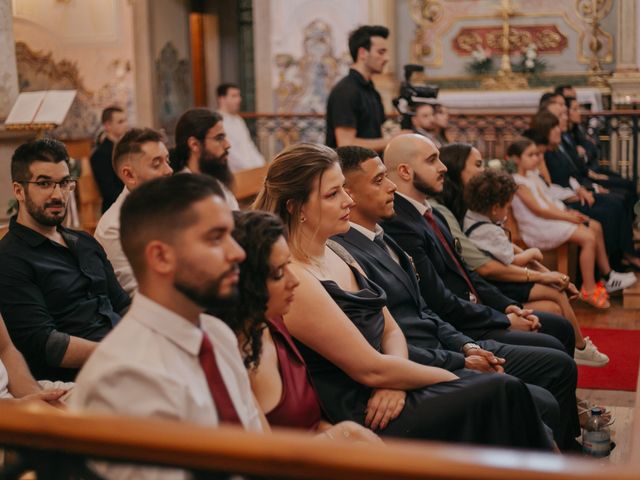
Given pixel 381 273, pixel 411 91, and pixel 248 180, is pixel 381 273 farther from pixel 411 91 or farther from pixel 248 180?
pixel 248 180

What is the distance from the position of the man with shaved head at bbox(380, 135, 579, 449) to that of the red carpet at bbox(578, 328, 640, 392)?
721 mm

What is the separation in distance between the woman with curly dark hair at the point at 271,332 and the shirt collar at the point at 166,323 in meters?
0.45

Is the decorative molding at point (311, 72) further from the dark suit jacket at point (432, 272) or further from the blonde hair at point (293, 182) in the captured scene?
the blonde hair at point (293, 182)

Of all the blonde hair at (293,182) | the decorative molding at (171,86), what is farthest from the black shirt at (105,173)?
the decorative molding at (171,86)

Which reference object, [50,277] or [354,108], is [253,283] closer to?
[50,277]

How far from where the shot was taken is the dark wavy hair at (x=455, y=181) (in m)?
5.24

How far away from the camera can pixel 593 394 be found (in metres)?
4.78

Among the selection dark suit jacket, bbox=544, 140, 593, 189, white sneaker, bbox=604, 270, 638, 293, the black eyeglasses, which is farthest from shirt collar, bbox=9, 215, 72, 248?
dark suit jacket, bbox=544, 140, 593, 189

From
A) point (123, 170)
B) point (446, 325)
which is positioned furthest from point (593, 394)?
point (123, 170)

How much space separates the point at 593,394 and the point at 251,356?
2.91 m

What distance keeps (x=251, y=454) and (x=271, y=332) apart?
129 cm

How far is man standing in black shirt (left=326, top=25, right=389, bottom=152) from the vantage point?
602 centimetres

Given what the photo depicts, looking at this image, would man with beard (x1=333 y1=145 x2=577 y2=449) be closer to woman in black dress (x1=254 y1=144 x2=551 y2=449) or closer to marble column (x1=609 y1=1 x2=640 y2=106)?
woman in black dress (x1=254 y1=144 x2=551 y2=449)

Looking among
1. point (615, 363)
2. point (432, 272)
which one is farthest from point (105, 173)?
point (615, 363)
